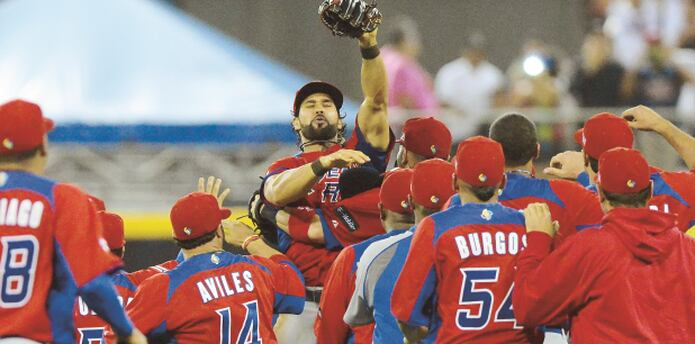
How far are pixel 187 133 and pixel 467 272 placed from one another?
312 inches

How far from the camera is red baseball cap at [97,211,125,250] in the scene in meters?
7.63

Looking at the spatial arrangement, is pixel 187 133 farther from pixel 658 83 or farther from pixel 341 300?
pixel 341 300

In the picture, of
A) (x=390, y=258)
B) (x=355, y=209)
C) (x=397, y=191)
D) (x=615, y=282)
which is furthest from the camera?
(x=355, y=209)

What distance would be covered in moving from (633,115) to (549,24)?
11.0m

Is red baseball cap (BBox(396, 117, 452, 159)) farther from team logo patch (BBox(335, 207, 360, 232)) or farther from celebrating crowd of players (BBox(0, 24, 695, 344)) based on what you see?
team logo patch (BBox(335, 207, 360, 232))

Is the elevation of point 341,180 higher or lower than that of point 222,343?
higher

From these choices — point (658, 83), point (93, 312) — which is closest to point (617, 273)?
point (93, 312)

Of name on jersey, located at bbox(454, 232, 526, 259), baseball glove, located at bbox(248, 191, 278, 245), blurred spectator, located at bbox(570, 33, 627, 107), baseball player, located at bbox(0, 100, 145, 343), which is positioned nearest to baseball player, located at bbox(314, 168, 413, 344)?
name on jersey, located at bbox(454, 232, 526, 259)

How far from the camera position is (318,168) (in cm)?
734

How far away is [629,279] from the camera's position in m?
5.96

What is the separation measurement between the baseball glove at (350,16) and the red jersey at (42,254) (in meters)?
2.52

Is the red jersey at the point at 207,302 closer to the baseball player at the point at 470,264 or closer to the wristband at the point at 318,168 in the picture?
the wristband at the point at 318,168

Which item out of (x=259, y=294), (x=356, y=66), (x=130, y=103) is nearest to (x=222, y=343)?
(x=259, y=294)

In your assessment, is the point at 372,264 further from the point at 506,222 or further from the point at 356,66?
the point at 356,66
